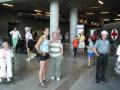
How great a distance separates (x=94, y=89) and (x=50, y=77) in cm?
242

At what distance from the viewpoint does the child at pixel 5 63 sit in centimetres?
991

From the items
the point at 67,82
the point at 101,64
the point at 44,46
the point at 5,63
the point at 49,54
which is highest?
the point at 44,46

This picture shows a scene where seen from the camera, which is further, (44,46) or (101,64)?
(101,64)

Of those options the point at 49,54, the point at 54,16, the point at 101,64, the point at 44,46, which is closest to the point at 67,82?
the point at 49,54

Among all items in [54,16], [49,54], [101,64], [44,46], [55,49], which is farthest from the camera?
[54,16]

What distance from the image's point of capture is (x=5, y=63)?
33.0ft

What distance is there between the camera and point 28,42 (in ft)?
59.3

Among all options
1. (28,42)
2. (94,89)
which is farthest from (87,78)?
(28,42)

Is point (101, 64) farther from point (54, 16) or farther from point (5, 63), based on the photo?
point (54, 16)

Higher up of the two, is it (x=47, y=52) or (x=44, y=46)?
(x=44, y=46)

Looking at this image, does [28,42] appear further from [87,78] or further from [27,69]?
[87,78]

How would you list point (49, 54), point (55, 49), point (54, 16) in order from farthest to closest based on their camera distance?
point (54, 16) < point (55, 49) < point (49, 54)

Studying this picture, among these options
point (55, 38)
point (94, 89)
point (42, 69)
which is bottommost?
point (94, 89)

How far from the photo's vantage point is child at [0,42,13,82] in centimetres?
991
